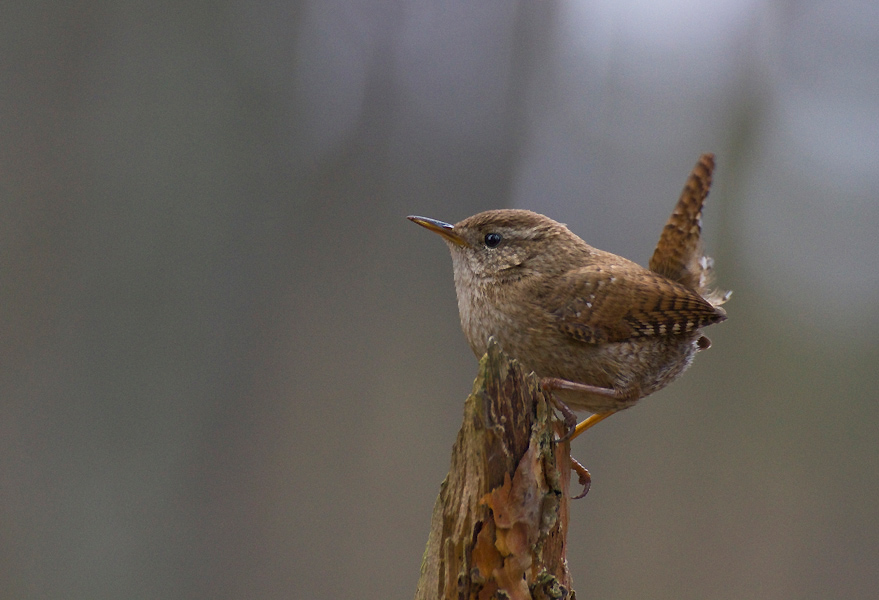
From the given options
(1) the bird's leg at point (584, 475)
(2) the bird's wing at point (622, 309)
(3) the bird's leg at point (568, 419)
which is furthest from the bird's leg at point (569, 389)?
(1) the bird's leg at point (584, 475)

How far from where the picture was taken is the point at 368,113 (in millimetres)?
4211

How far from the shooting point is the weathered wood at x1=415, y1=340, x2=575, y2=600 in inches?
57.8

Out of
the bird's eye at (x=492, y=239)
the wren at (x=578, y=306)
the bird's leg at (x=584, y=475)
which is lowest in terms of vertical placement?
the bird's leg at (x=584, y=475)

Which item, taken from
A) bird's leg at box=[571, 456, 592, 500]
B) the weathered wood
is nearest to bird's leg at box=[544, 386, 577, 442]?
the weathered wood

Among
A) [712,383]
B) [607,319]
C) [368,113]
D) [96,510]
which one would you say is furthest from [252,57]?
Result: [712,383]

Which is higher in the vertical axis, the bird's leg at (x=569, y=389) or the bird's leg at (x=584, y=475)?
the bird's leg at (x=569, y=389)

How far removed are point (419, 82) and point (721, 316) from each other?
3.05m

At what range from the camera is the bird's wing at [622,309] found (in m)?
1.89

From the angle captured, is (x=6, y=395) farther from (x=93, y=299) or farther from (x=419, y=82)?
(x=419, y=82)

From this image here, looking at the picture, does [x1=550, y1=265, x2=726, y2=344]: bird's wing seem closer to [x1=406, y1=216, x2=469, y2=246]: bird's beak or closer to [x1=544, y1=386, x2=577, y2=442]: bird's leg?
[x1=544, y1=386, x2=577, y2=442]: bird's leg

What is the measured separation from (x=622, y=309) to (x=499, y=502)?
0.76 metres

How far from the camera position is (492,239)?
220 centimetres

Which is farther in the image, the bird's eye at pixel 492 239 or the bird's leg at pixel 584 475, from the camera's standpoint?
the bird's eye at pixel 492 239

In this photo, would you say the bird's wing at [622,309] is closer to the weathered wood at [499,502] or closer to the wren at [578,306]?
the wren at [578,306]
